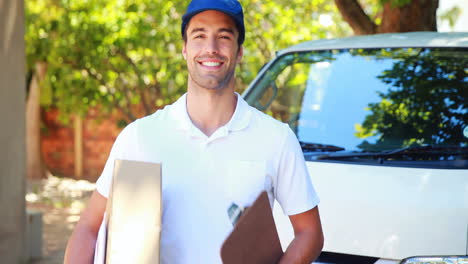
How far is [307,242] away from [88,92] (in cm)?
706

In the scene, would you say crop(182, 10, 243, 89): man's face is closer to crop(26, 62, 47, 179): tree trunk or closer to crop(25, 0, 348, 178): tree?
crop(25, 0, 348, 178): tree

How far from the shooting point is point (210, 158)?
2.26 m

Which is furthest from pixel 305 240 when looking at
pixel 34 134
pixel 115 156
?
pixel 34 134

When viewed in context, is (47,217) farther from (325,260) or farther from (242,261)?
(242,261)

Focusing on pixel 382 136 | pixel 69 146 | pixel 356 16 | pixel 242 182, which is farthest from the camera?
pixel 69 146

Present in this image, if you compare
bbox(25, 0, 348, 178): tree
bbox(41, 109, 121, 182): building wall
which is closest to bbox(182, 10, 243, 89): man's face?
bbox(25, 0, 348, 178): tree

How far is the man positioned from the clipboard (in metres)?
0.07

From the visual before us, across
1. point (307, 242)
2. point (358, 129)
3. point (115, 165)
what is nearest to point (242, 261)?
point (307, 242)

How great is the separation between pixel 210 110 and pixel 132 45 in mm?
6478

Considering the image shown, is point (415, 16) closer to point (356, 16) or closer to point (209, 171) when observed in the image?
point (356, 16)

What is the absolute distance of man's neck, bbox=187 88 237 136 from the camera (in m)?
2.36

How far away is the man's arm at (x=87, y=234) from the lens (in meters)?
2.20

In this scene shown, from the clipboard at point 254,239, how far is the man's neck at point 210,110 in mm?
340

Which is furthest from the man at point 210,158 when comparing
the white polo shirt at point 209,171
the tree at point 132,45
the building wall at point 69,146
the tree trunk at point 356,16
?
the building wall at point 69,146
